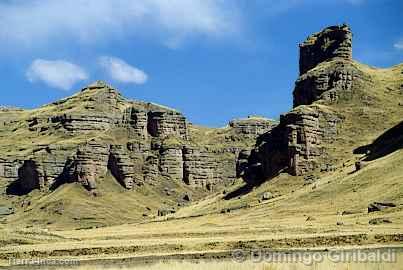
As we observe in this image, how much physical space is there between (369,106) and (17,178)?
80.9 meters

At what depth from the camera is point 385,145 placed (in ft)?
330

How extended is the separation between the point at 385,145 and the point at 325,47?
3261cm

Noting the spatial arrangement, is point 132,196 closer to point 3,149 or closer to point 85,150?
point 85,150

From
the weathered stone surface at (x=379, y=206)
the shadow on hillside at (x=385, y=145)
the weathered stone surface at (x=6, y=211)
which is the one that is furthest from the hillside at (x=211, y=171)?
the weathered stone surface at (x=6, y=211)

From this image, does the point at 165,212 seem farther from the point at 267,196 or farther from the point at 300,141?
the point at 300,141


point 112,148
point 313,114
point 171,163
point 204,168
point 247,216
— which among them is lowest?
point 247,216

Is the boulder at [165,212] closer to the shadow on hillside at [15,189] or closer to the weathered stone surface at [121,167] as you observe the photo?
the weathered stone surface at [121,167]

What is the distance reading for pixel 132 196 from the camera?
448ft

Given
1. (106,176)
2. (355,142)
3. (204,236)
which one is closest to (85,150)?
(106,176)

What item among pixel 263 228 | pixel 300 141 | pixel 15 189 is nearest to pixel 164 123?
pixel 15 189

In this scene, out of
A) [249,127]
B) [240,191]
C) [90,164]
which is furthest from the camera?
[249,127]

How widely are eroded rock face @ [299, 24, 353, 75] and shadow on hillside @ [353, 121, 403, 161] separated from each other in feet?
72.1

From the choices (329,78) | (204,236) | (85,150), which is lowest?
(204,236)

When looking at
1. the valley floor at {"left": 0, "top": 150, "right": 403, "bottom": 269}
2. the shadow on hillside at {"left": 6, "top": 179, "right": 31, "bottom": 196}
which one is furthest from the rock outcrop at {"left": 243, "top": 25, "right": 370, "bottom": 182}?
the shadow on hillside at {"left": 6, "top": 179, "right": 31, "bottom": 196}
